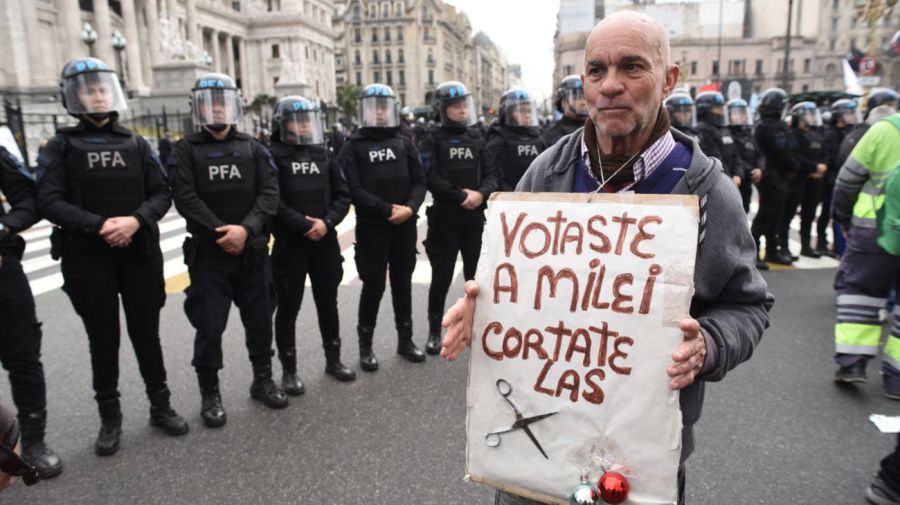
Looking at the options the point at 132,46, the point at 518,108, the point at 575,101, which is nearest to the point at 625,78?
the point at 518,108

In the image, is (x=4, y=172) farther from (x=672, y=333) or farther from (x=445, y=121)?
(x=672, y=333)

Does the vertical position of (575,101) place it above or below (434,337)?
above

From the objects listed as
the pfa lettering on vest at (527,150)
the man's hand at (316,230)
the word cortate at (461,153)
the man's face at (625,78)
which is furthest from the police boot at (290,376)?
the man's face at (625,78)

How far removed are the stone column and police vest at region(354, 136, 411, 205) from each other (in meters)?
53.2

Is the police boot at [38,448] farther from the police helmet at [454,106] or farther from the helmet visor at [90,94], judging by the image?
A: the police helmet at [454,106]

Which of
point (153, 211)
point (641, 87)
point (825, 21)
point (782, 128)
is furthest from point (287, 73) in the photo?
point (825, 21)

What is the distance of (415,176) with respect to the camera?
518 cm

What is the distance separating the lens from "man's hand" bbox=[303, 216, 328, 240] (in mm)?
4429

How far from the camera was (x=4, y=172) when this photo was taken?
3.48 m

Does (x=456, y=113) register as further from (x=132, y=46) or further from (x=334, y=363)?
(x=132, y=46)

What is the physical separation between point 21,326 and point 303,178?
2015 millimetres

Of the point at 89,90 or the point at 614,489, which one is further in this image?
the point at 89,90

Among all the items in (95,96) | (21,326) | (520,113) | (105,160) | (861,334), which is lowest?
(861,334)

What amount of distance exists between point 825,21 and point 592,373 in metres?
104
